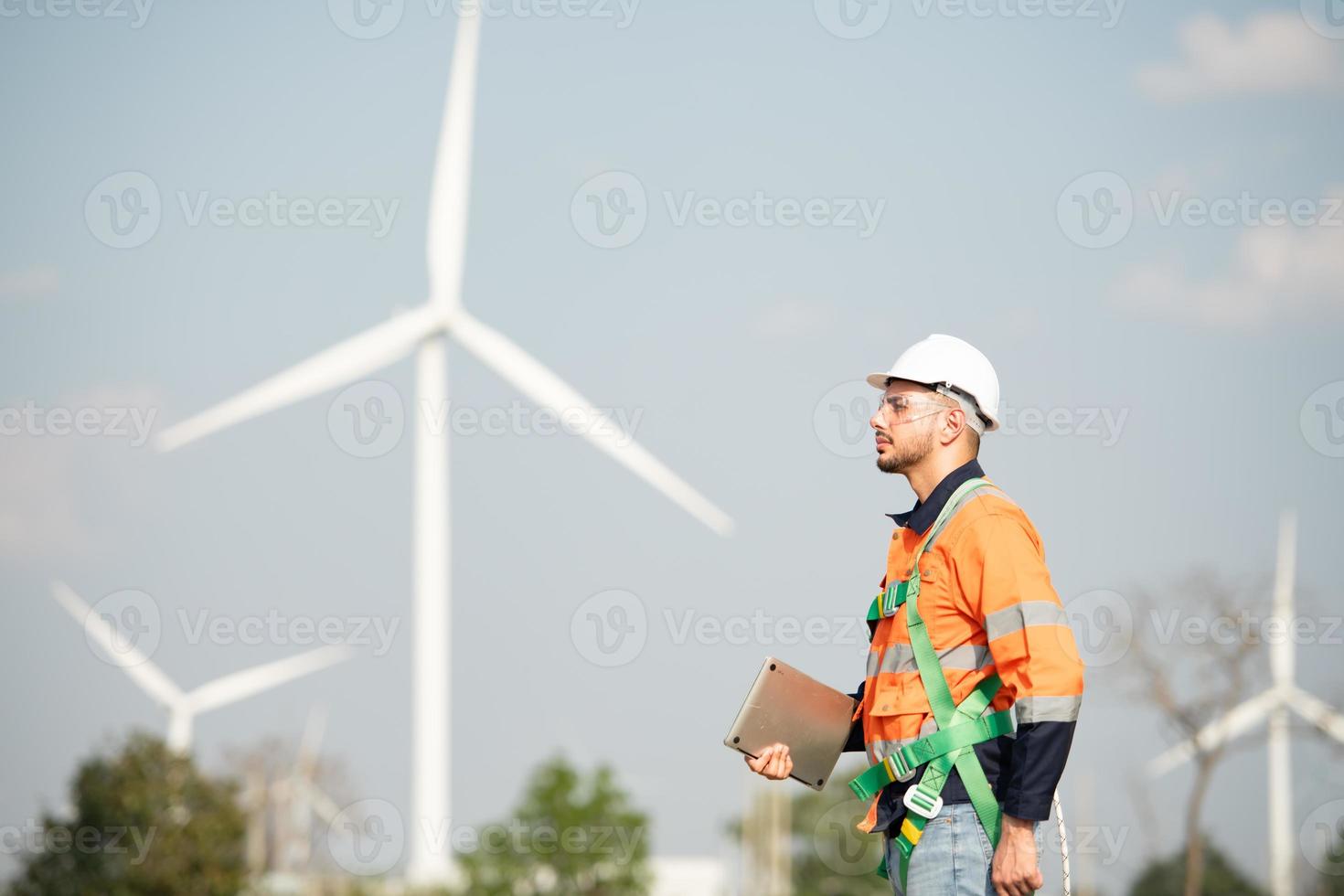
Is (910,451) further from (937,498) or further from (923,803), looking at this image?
(923,803)

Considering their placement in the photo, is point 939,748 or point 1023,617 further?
point 939,748

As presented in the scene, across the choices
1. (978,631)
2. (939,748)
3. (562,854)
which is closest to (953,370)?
(978,631)

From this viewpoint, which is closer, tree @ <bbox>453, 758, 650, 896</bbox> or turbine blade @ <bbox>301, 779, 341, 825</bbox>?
tree @ <bbox>453, 758, 650, 896</bbox>

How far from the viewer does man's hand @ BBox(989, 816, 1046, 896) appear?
576 cm

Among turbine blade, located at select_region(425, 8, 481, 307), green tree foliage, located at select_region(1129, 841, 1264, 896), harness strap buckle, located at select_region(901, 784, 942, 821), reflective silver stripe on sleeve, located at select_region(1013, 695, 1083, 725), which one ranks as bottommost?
green tree foliage, located at select_region(1129, 841, 1264, 896)

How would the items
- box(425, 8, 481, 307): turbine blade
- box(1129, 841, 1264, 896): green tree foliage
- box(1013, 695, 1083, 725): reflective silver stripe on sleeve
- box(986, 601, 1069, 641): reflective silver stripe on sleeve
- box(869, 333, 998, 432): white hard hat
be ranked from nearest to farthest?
box(1013, 695, 1083, 725): reflective silver stripe on sleeve, box(986, 601, 1069, 641): reflective silver stripe on sleeve, box(869, 333, 998, 432): white hard hat, box(425, 8, 481, 307): turbine blade, box(1129, 841, 1264, 896): green tree foliage

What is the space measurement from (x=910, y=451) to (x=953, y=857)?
155 centimetres

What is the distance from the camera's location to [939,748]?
6098 mm

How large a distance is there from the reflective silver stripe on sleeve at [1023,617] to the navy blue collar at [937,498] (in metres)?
0.58

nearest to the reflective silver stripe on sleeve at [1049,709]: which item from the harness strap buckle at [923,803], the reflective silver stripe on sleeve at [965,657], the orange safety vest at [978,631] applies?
the orange safety vest at [978,631]

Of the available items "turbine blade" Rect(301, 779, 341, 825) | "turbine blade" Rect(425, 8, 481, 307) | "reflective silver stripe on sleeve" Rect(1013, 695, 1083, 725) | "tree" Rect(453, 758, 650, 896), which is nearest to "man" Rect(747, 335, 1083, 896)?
"reflective silver stripe on sleeve" Rect(1013, 695, 1083, 725)

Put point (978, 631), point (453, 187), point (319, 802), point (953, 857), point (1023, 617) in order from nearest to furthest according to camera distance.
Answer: point (1023, 617) → point (953, 857) → point (978, 631) → point (453, 187) → point (319, 802)

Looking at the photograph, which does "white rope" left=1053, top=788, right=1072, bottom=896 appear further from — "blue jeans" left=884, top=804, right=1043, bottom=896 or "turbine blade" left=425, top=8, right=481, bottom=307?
"turbine blade" left=425, top=8, right=481, bottom=307

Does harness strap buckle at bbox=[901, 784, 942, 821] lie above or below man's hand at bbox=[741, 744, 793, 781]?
below
